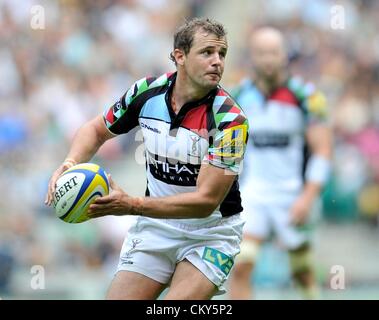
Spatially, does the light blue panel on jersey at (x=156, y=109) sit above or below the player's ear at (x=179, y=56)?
below

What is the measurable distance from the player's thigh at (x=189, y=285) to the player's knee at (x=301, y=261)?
3430 mm

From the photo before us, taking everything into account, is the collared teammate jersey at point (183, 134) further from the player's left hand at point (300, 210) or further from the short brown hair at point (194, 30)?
the player's left hand at point (300, 210)

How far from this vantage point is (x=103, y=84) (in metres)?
11.7

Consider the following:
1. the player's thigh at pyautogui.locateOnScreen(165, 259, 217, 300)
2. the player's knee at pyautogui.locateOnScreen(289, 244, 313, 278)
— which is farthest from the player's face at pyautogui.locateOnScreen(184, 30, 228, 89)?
the player's knee at pyautogui.locateOnScreen(289, 244, 313, 278)

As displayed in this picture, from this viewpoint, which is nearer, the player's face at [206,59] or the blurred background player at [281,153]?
the player's face at [206,59]

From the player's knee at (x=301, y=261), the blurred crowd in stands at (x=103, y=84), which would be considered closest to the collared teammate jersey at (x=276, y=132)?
the player's knee at (x=301, y=261)

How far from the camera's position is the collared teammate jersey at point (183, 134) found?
5379mm

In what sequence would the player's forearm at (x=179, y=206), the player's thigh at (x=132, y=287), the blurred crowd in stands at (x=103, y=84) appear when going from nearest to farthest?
the player's forearm at (x=179, y=206) → the player's thigh at (x=132, y=287) → the blurred crowd in stands at (x=103, y=84)

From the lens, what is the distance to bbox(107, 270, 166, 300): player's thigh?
18.1 ft

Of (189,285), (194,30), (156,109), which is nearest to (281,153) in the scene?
(156,109)

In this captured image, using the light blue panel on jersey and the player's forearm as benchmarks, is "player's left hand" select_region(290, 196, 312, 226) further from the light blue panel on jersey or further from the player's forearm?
the player's forearm

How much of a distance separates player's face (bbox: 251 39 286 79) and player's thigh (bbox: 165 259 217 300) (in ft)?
12.2

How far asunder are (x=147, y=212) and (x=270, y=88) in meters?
4.05

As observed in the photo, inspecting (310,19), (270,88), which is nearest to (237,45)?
(310,19)
